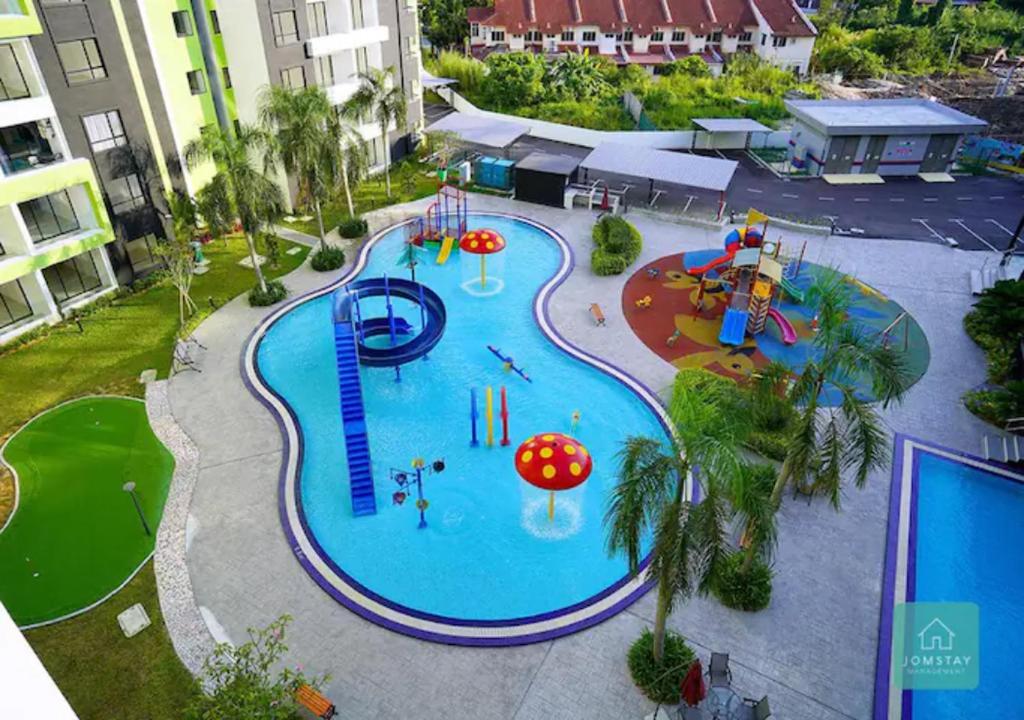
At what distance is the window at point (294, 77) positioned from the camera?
119 ft

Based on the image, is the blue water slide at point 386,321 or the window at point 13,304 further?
the window at point 13,304

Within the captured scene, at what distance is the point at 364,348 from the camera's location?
25703mm

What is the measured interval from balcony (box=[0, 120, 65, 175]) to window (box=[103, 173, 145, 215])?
8.10 feet

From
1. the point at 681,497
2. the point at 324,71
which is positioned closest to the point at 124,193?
the point at 324,71

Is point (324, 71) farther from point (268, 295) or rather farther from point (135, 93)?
point (268, 295)

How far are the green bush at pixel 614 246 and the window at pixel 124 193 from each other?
2384 centimetres

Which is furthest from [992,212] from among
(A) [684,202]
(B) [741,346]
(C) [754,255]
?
(B) [741,346]

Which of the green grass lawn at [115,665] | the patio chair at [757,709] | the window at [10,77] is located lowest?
the green grass lawn at [115,665]

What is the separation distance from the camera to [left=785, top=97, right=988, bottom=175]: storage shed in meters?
44.9

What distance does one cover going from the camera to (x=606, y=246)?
116 feet

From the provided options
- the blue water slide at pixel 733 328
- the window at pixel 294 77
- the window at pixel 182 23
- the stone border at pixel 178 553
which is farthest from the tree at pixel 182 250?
the blue water slide at pixel 733 328

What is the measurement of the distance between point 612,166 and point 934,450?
2560 cm

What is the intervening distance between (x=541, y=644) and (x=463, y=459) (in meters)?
7.75

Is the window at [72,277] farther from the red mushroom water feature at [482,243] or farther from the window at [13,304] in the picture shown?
the red mushroom water feature at [482,243]
